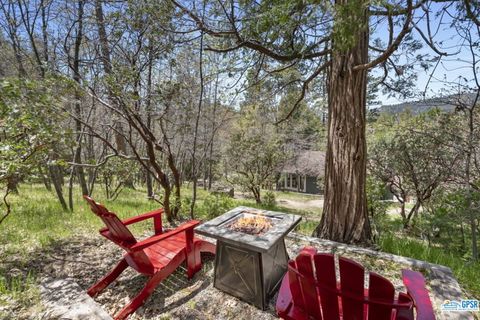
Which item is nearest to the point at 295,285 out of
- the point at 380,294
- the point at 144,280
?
the point at 380,294

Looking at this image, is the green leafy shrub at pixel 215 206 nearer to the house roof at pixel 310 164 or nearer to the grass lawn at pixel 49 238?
the grass lawn at pixel 49 238

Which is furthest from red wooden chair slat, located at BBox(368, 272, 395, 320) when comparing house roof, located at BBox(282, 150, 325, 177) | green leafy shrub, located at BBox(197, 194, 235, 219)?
house roof, located at BBox(282, 150, 325, 177)

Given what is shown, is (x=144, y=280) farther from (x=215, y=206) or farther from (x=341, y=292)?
(x=341, y=292)

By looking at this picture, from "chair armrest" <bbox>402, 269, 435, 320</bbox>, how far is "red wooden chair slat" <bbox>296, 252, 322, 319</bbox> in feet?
1.63

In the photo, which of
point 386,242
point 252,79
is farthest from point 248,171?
point 386,242

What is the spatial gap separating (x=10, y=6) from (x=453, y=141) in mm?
9268

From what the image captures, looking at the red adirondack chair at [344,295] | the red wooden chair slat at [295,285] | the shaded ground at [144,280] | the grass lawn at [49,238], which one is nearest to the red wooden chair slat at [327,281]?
the red adirondack chair at [344,295]

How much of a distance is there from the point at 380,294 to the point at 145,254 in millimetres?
1999

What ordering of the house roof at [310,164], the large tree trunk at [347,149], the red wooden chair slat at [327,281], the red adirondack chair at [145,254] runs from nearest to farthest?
the red wooden chair slat at [327,281] < the red adirondack chair at [145,254] < the large tree trunk at [347,149] < the house roof at [310,164]

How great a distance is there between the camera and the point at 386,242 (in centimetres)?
329

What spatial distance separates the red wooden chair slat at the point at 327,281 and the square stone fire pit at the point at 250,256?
57cm

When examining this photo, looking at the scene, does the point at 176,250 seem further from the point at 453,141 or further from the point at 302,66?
the point at 453,141

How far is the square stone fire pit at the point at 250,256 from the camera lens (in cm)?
204

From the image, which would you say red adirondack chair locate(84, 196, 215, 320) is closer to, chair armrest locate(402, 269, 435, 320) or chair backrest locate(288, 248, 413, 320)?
chair backrest locate(288, 248, 413, 320)
